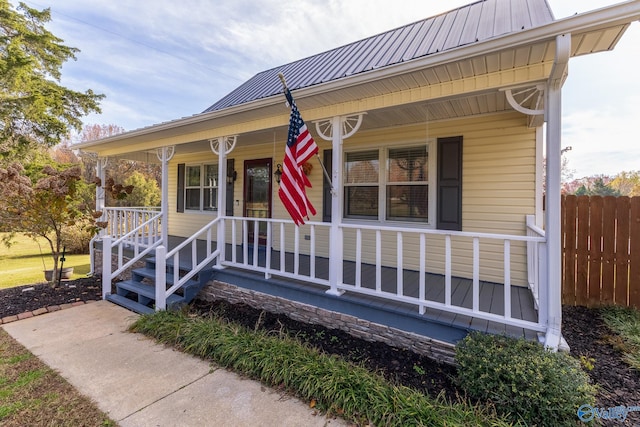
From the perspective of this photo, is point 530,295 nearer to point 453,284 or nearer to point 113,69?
point 453,284

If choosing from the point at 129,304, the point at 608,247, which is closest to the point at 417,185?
the point at 608,247

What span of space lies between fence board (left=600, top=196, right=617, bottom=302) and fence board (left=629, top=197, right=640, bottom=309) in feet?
0.57

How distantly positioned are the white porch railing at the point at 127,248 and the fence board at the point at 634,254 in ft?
24.1

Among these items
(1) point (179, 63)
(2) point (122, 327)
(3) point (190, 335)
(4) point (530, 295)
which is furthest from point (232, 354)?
(1) point (179, 63)

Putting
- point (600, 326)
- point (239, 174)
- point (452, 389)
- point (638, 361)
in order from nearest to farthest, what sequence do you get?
point (452, 389) → point (638, 361) → point (600, 326) → point (239, 174)

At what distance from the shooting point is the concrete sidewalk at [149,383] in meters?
2.32

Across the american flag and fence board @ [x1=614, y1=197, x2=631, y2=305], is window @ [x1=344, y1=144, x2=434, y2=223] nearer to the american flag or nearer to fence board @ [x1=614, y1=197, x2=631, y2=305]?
the american flag

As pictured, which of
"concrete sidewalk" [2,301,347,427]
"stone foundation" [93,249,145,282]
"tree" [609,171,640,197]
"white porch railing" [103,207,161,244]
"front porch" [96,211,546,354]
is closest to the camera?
"concrete sidewalk" [2,301,347,427]

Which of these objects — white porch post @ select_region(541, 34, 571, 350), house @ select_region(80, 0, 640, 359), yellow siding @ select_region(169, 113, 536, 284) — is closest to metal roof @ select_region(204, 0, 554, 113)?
house @ select_region(80, 0, 640, 359)

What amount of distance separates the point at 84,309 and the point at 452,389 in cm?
522

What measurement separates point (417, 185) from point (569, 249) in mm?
2408

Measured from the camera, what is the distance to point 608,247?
432 centimetres

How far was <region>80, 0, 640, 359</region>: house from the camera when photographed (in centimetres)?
265

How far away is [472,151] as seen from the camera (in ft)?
14.6
